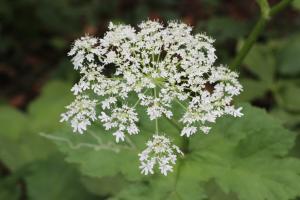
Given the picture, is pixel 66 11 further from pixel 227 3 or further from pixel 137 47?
pixel 137 47

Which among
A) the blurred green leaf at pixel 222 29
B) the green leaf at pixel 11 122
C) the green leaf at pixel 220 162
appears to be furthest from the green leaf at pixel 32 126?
the blurred green leaf at pixel 222 29

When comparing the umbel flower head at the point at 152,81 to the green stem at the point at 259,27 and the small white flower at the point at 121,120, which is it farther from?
the green stem at the point at 259,27

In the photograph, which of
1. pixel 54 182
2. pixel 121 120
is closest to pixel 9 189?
pixel 54 182

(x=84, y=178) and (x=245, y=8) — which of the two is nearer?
(x=84, y=178)

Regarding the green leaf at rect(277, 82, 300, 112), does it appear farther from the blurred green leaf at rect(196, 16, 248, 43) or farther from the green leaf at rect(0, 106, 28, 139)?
the green leaf at rect(0, 106, 28, 139)

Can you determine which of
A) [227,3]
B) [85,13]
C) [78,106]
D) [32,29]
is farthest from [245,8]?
[78,106]

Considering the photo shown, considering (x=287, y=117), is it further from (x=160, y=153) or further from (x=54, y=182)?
(x=160, y=153)
